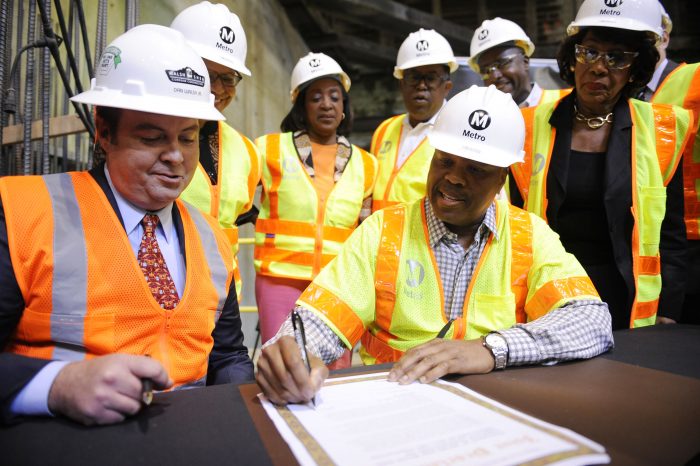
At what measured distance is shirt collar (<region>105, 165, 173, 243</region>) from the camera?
1355 mm

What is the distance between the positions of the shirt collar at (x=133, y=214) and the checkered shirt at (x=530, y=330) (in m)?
0.44

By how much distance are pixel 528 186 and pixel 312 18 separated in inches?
252

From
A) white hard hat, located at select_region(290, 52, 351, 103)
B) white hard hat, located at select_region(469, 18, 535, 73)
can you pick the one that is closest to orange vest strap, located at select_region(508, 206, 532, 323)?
white hard hat, located at select_region(290, 52, 351, 103)

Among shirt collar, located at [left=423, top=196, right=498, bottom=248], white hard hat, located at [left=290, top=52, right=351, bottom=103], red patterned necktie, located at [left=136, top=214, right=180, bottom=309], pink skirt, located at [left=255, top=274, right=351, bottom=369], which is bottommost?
pink skirt, located at [left=255, top=274, right=351, bottom=369]

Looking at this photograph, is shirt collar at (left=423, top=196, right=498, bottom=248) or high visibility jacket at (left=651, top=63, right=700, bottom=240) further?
high visibility jacket at (left=651, top=63, right=700, bottom=240)

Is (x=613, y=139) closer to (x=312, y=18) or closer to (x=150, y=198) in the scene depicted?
(x=150, y=198)

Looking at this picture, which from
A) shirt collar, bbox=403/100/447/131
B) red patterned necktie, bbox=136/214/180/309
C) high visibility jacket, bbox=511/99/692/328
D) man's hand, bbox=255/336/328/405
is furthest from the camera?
shirt collar, bbox=403/100/447/131

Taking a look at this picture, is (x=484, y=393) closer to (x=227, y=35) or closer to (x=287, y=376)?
(x=287, y=376)

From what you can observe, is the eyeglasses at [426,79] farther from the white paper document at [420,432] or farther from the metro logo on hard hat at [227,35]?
the white paper document at [420,432]

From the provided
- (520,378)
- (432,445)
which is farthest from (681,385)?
(432,445)

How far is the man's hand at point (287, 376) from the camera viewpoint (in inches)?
42.1

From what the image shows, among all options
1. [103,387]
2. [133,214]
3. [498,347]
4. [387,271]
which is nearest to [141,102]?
[133,214]

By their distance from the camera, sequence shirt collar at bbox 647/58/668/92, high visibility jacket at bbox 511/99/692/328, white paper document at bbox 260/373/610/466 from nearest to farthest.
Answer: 1. white paper document at bbox 260/373/610/466
2. high visibility jacket at bbox 511/99/692/328
3. shirt collar at bbox 647/58/668/92

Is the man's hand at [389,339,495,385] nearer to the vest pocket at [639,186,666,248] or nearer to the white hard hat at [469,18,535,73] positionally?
the vest pocket at [639,186,666,248]
